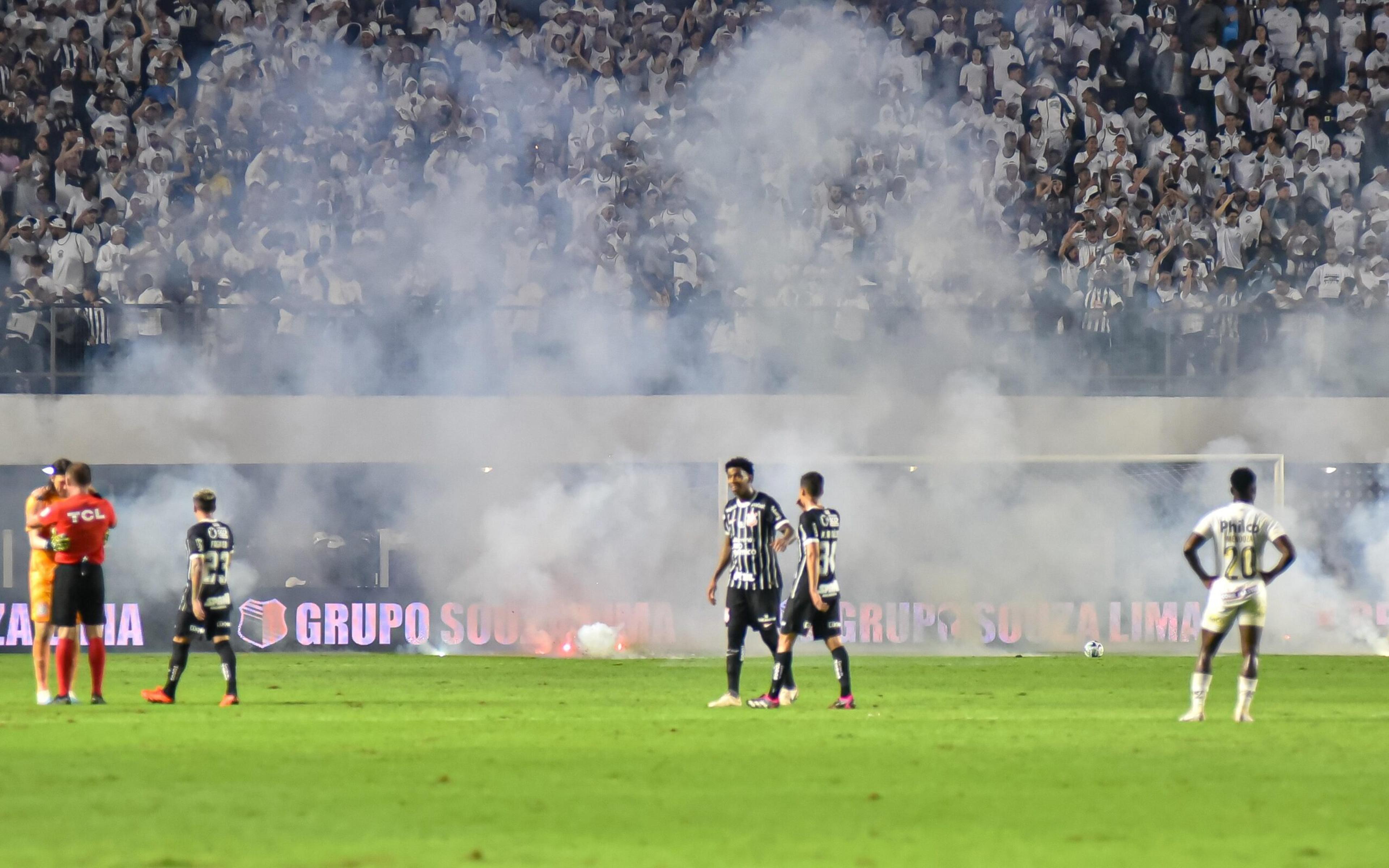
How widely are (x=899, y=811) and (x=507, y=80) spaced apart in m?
17.3

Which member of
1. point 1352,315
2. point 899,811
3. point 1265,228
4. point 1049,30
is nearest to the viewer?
point 899,811

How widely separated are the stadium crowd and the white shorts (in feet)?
32.6

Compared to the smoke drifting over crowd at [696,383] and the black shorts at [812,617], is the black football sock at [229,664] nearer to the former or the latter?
the black shorts at [812,617]

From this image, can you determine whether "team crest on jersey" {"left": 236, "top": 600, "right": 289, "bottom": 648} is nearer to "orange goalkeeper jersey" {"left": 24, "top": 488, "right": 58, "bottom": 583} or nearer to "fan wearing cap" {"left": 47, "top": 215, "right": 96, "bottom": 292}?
"fan wearing cap" {"left": 47, "top": 215, "right": 96, "bottom": 292}

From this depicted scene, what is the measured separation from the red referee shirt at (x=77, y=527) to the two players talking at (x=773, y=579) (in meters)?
4.26

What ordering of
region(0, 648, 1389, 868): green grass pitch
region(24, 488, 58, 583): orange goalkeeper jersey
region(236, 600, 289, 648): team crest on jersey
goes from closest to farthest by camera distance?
region(0, 648, 1389, 868): green grass pitch → region(24, 488, 58, 583): orange goalkeeper jersey → region(236, 600, 289, 648): team crest on jersey

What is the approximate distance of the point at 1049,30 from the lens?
24859 millimetres

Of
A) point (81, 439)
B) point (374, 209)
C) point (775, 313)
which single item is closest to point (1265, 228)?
point (775, 313)

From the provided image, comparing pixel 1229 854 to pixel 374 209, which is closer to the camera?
pixel 1229 854

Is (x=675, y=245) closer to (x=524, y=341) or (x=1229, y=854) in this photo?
(x=524, y=341)

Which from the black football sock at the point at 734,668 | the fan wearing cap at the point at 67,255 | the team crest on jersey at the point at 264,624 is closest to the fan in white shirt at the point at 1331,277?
the black football sock at the point at 734,668

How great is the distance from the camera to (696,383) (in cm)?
2153

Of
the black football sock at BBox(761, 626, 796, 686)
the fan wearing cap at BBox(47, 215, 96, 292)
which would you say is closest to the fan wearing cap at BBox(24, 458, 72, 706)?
the black football sock at BBox(761, 626, 796, 686)

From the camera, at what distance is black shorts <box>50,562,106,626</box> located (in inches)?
511
